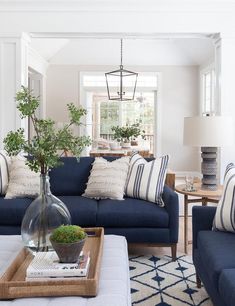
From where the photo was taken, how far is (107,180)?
12.6 ft

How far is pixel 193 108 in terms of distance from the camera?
9430 millimetres

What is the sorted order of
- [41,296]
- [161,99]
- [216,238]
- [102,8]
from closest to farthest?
[41,296], [216,238], [102,8], [161,99]

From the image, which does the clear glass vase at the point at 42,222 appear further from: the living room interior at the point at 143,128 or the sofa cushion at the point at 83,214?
the sofa cushion at the point at 83,214

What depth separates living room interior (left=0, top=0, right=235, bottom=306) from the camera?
249cm

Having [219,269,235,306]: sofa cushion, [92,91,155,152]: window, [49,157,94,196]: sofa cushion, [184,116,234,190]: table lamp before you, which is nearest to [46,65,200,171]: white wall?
[92,91,155,152]: window

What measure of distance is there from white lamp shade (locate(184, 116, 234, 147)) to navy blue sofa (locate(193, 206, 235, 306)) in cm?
93

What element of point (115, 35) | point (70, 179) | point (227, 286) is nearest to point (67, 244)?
point (227, 286)

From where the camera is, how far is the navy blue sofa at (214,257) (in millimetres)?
1928

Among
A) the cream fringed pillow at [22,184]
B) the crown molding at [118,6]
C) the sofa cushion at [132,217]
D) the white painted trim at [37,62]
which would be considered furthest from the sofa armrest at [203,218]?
the white painted trim at [37,62]

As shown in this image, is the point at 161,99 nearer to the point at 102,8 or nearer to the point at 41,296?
the point at 102,8

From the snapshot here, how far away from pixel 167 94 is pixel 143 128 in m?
1.50

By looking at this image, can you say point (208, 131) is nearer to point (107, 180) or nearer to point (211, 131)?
point (211, 131)

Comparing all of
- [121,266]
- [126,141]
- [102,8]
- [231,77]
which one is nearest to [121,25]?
[102,8]

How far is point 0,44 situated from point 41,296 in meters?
4.17
